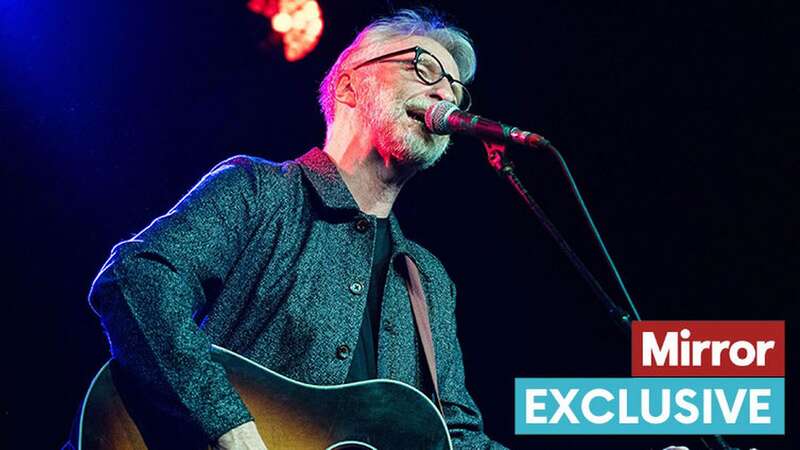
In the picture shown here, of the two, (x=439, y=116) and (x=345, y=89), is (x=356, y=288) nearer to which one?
(x=439, y=116)

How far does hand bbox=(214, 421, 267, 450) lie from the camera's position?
2.04m

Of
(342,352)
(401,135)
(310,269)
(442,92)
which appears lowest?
(342,352)

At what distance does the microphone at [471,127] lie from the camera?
7.52 feet

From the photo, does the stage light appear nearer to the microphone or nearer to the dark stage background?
the dark stage background

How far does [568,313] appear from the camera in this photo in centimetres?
475

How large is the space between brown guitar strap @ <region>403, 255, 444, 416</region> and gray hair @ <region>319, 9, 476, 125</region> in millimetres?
693

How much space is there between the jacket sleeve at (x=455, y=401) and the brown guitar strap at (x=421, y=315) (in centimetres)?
6

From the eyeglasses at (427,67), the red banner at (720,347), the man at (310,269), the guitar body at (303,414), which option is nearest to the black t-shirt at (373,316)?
the man at (310,269)

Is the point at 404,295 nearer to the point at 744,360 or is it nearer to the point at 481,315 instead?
the point at 481,315

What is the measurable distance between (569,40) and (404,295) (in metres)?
2.44

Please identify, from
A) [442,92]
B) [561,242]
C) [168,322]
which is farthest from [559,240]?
[168,322]

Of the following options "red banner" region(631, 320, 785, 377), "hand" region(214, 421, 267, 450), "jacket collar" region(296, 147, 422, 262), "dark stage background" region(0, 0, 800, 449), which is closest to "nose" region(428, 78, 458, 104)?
"jacket collar" region(296, 147, 422, 262)

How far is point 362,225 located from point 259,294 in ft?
1.51

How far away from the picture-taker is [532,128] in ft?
15.9
